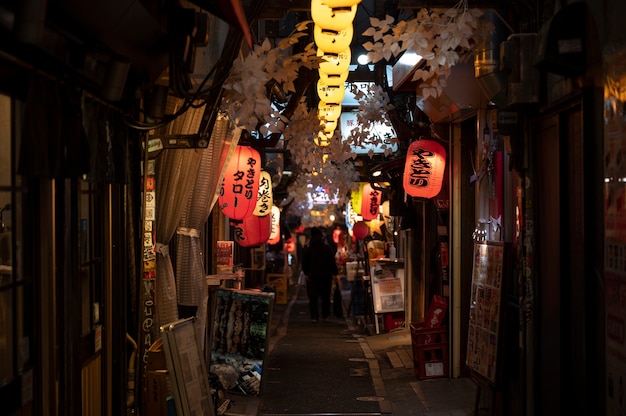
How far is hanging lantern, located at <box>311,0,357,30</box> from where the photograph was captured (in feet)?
33.9

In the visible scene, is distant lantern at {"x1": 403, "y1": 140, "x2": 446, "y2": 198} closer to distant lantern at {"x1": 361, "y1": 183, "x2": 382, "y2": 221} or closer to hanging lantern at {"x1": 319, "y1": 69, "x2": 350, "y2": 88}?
hanging lantern at {"x1": 319, "y1": 69, "x2": 350, "y2": 88}

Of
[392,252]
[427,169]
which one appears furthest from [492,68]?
[392,252]

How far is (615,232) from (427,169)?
9793 millimetres

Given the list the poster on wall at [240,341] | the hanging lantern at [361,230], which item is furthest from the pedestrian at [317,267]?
the poster on wall at [240,341]

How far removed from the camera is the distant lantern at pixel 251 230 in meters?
22.2

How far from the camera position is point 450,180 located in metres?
16.2

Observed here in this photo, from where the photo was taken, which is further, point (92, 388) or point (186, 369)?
point (186, 369)

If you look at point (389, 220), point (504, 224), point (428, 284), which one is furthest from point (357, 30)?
point (504, 224)

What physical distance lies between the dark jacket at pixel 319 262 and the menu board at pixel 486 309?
1650cm

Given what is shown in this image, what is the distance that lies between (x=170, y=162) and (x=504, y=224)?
17.2ft

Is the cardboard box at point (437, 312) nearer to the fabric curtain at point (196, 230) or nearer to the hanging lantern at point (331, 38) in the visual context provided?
the fabric curtain at point (196, 230)

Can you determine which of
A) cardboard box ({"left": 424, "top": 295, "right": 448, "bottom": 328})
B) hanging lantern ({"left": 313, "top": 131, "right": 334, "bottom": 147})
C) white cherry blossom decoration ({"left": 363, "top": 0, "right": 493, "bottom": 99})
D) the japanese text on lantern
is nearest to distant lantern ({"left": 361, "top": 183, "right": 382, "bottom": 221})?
hanging lantern ({"left": 313, "top": 131, "right": 334, "bottom": 147})

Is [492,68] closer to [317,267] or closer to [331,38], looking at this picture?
[331,38]

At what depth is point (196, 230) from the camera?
39.1 ft
